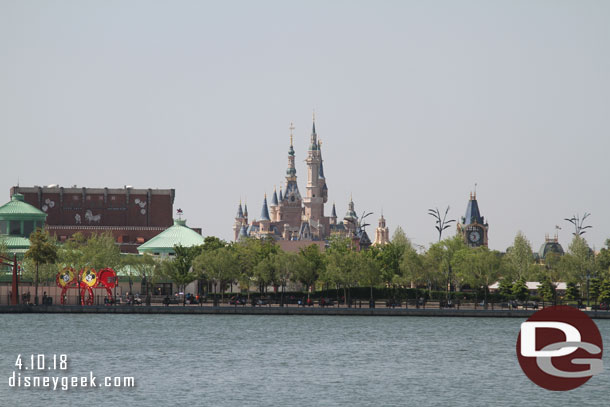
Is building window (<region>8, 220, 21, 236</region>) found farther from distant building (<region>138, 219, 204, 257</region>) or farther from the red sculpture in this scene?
the red sculpture

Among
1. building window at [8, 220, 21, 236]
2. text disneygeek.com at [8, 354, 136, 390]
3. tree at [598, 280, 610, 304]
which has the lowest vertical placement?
text disneygeek.com at [8, 354, 136, 390]

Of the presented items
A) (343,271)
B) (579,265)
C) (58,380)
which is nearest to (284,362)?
(58,380)

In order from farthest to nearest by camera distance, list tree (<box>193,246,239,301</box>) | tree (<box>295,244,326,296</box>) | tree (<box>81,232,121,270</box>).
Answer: tree (<box>81,232,121,270</box>) < tree (<box>295,244,326,296</box>) < tree (<box>193,246,239,301</box>)

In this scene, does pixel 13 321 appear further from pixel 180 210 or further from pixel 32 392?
pixel 180 210

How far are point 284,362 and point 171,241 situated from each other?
3991 inches

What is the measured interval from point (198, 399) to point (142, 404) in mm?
3311

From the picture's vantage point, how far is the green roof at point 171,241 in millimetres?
180250

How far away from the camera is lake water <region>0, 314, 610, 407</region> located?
6475cm

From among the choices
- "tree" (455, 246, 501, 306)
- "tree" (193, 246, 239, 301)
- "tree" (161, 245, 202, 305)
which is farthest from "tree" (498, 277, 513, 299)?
"tree" (161, 245, 202, 305)

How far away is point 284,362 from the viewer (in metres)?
82.2

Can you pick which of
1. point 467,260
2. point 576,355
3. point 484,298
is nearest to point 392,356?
point 576,355

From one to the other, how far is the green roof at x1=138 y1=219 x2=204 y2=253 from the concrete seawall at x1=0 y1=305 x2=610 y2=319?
47.7m

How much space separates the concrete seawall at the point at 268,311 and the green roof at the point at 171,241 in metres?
47.7

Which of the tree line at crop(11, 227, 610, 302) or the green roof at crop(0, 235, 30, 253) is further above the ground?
the green roof at crop(0, 235, 30, 253)
